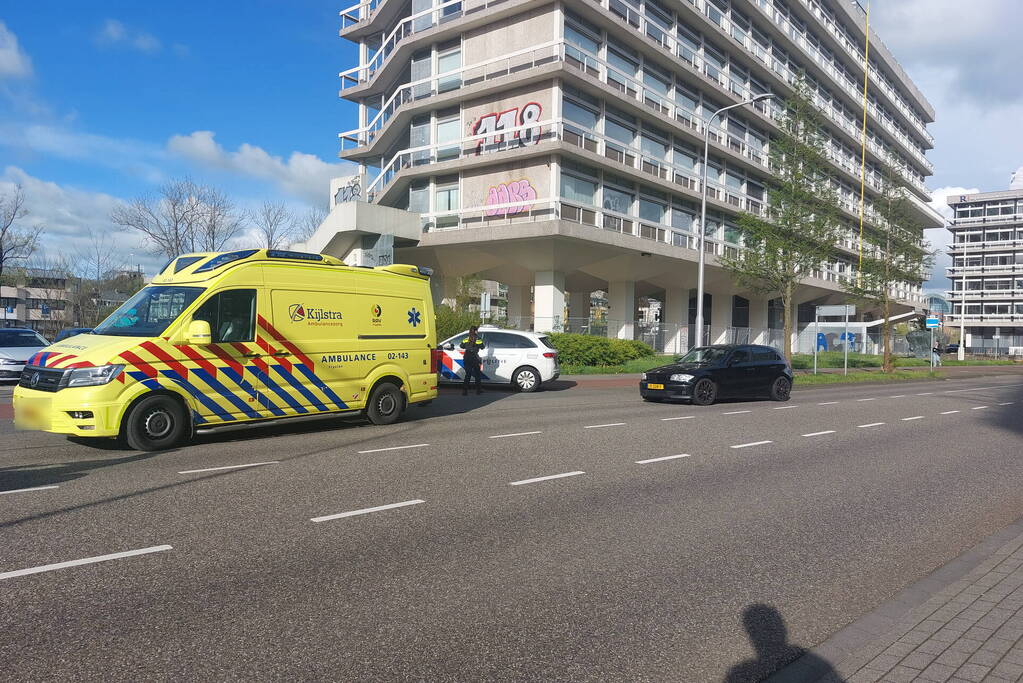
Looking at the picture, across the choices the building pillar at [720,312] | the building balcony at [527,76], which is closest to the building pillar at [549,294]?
the building balcony at [527,76]

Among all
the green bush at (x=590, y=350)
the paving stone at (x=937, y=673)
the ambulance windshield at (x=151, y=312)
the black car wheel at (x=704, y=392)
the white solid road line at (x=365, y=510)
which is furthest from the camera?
the green bush at (x=590, y=350)

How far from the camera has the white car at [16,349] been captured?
61.0 feet

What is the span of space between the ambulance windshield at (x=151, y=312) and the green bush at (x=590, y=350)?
18314 millimetres

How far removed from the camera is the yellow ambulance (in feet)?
27.6

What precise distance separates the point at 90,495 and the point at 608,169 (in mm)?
28101

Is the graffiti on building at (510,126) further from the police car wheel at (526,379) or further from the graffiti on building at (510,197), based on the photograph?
the police car wheel at (526,379)

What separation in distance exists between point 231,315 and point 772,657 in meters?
7.83

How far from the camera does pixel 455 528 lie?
5.48m

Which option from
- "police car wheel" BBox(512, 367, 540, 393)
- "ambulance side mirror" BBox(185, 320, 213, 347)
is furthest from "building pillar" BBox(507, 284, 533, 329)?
"ambulance side mirror" BBox(185, 320, 213, 347)

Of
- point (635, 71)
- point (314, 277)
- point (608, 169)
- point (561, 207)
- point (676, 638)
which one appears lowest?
point (676, 638)

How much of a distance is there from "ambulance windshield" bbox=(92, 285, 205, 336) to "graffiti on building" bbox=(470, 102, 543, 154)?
22.5m

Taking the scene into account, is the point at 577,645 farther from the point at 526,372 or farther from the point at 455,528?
the point at 526,372

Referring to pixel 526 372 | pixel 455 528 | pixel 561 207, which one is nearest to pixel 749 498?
pixel 455 528

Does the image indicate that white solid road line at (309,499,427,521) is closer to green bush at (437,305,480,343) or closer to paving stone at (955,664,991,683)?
paving stone at (955,664,991,683)
